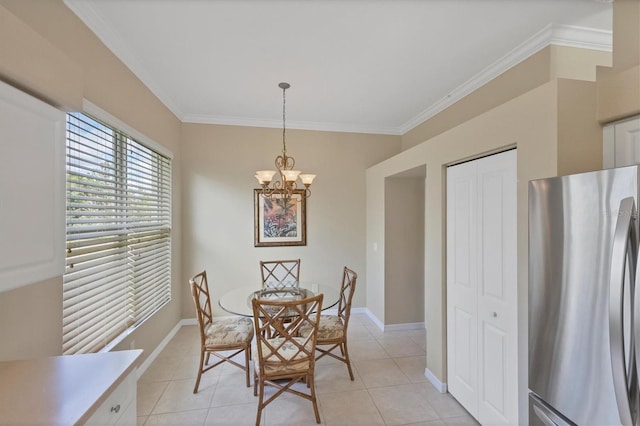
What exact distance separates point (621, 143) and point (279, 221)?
3.48 metres

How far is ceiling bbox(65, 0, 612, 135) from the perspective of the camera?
1.84m

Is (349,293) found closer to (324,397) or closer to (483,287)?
(324,397)

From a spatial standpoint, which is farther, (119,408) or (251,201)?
(251,201)

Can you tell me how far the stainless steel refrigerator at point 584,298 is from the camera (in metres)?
1.02

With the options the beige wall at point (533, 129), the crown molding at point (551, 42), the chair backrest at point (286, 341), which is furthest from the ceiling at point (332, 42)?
the chair backrest at point (286, 341)

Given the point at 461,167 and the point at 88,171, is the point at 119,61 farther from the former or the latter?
the point at 461,167

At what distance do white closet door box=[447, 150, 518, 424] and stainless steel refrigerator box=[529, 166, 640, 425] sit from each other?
13.2 inches

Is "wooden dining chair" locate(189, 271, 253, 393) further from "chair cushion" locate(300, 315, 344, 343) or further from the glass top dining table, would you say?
"chair cushion" locate(300, 315, 344, 343)

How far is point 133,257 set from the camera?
2.56m

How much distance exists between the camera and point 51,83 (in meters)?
1.14

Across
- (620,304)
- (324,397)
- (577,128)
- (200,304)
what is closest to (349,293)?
(324,397)

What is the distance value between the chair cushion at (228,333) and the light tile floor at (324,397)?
43 cm

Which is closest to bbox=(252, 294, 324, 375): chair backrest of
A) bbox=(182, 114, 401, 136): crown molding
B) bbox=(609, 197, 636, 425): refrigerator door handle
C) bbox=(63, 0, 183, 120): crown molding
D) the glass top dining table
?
the glass top dining table

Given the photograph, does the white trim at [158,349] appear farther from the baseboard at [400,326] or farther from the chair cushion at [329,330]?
the baseboard at [400,326]
